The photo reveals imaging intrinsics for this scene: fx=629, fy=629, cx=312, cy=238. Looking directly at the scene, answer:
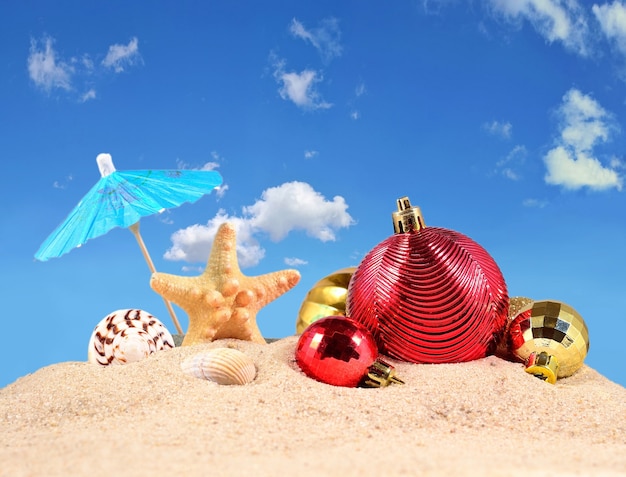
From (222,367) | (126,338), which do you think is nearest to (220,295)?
(126,338)

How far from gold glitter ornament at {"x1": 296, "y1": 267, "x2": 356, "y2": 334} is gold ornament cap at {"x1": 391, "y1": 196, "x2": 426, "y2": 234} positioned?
0.85m

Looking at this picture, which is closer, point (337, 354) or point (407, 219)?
point (337, 354)

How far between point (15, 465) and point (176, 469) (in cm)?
72

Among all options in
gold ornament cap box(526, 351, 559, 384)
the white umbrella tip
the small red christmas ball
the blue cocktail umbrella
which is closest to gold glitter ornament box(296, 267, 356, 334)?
the small red christmas ball

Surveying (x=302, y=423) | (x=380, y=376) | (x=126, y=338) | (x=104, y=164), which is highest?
(x=104, y=164)

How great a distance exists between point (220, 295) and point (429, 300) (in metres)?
1.74

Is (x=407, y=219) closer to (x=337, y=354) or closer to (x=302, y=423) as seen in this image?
(x=337, y=354)

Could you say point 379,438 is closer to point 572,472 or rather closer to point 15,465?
point 572,472

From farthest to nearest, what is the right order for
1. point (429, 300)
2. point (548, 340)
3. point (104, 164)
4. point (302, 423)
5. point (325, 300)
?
point (104, 164) → point (325, 300) → point (548, 340) → point (429, 300) → point (302, 423)

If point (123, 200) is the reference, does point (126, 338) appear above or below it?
below

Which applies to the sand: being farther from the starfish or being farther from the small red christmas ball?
the starfish

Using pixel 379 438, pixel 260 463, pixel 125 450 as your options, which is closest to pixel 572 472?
pixel 379 438

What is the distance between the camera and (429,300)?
411cm

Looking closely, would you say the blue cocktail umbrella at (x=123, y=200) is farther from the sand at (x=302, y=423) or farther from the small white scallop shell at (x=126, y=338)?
the sand at (x=302, y=423)
